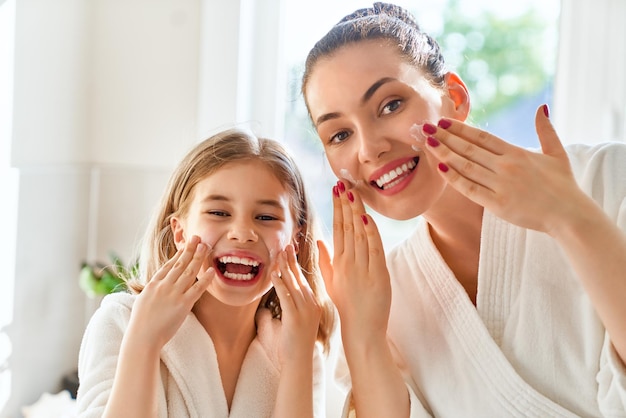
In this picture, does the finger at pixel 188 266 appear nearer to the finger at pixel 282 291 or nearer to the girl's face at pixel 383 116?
the finger at pixel 282 291

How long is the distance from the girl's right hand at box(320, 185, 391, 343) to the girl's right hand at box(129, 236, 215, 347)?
0.24 metres

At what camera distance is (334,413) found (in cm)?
204

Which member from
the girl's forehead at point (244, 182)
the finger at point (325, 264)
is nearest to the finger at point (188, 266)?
the girl's forehead at point (244, 182)

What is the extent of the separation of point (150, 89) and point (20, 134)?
0.45 m

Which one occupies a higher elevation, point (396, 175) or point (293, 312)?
point (396, 175)

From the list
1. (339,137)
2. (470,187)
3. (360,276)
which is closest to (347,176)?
(339,137)

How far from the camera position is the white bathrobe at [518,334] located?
1.12m

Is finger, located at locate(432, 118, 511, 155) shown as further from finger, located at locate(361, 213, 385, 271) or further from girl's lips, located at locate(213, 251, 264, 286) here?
girl's lips, located at locate(213, 251, 264, 286)

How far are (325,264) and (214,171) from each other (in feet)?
0.90

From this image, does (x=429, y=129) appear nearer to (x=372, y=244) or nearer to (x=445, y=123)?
(x=445, y=123)

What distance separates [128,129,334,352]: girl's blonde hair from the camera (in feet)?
4.26

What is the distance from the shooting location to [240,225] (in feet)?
3.89

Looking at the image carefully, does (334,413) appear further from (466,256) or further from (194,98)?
(194,98)

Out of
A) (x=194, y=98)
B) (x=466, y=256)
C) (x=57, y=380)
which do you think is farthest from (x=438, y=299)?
(x=57, y=380)
